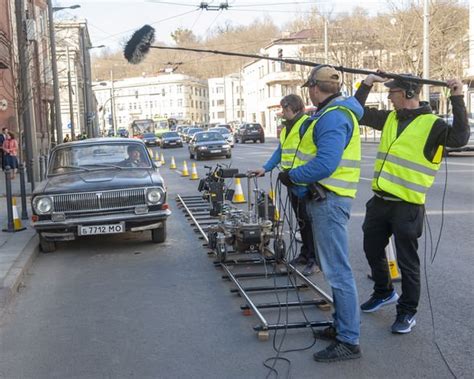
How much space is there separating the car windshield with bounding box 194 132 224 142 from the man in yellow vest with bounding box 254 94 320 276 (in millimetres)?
25404

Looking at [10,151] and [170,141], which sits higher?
[10,151]

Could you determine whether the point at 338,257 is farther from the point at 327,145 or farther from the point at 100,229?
the point at 100,229

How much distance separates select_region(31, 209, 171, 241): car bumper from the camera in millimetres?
8469

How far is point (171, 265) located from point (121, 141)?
323 centimetres

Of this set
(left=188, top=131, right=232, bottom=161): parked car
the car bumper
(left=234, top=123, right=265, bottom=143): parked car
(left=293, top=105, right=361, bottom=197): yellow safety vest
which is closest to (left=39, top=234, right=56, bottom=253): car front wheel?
the car bumper

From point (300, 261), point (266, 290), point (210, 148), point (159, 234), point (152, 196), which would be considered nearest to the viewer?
point (266, 290)

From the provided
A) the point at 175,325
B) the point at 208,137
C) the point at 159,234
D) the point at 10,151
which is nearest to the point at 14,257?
the point at 159,234

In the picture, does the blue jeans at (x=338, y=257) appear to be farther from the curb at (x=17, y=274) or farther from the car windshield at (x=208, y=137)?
the car windshield at (x=208, y=137)

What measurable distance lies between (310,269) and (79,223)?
3.32 metres

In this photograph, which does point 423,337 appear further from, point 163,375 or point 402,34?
point 402,34

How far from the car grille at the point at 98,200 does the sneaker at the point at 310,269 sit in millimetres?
2719

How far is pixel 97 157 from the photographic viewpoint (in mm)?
10008

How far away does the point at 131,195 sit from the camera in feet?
28.6

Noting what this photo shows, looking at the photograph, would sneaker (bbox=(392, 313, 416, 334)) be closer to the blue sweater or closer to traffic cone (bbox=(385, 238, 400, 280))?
the blue sweater
